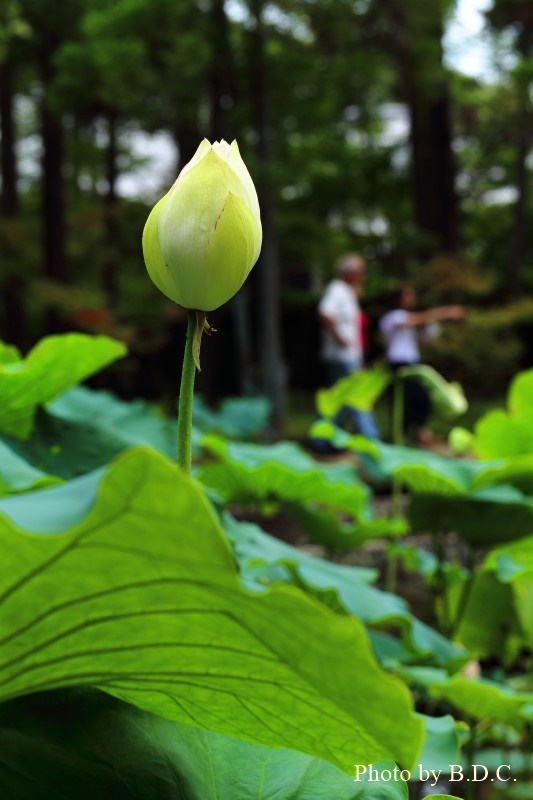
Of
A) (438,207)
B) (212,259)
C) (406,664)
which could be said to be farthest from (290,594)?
(438,207)

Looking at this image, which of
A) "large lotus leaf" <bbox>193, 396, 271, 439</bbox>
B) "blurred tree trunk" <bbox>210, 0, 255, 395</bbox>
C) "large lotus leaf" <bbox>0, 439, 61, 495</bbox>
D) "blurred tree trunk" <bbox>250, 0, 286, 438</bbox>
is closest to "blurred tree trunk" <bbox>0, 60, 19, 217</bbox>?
"blurred tree trunk" <bbox>210, 0, 255, 395</bbox>

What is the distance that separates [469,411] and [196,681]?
743 centimetres

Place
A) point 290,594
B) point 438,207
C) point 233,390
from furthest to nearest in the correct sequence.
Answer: point 233,390 < point 438,207 < point 290,594

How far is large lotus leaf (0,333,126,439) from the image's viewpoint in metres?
0.67

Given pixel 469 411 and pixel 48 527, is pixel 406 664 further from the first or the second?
pixel 469 411

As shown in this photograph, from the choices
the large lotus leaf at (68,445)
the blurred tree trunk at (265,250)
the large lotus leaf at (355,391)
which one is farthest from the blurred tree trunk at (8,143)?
the large lotus leaf at (68,445)

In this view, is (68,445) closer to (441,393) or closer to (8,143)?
(441,393)

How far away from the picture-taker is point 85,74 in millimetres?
5547

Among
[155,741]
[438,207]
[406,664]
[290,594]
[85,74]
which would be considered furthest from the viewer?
[438,207]

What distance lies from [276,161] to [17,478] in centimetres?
635

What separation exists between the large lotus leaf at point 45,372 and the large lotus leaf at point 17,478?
14 centimetres

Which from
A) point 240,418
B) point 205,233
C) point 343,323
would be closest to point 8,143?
point 240,418

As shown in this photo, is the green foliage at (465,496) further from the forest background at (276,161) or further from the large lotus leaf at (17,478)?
the forest background at (276,161)

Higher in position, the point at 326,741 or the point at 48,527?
the point at 48,527
